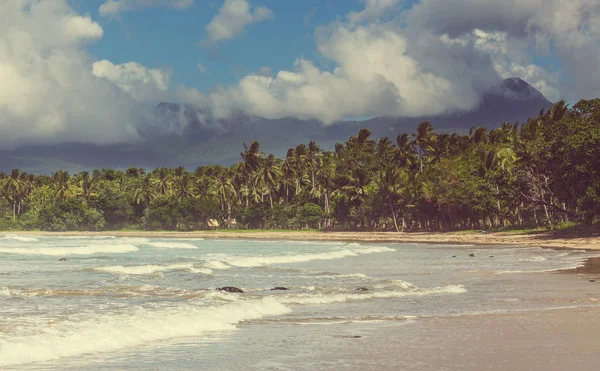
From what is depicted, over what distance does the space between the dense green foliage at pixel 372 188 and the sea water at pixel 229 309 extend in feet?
101

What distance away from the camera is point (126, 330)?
12.4 metres

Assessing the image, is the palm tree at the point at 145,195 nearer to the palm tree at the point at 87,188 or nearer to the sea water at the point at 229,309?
the palm tree at the point at 87,188

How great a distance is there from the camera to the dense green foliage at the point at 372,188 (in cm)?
5750

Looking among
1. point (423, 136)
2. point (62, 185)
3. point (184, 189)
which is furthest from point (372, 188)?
point (62, 185)

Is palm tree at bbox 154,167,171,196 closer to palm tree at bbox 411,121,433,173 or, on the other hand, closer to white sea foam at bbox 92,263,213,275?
palm tree at bbox 411,121,433,173

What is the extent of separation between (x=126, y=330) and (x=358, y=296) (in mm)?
7852

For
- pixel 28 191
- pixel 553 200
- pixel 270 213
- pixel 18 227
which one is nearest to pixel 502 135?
pixel 553 200

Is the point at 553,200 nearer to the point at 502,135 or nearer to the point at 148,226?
the point at 502,135

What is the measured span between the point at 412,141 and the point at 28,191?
100941mm

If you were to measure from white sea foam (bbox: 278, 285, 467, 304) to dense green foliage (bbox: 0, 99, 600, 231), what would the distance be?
3463cm

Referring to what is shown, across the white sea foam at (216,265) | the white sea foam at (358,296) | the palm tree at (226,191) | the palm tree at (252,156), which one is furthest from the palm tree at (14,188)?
the white sea foam at (358,296)

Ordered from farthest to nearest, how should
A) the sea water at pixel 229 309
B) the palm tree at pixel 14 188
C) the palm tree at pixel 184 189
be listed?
the palm tree at pixel 14 188
the palm tree at pixel 184 189
the sea water at pixel 229 309

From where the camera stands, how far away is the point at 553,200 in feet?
223

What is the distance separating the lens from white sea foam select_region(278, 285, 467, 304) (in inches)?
699
